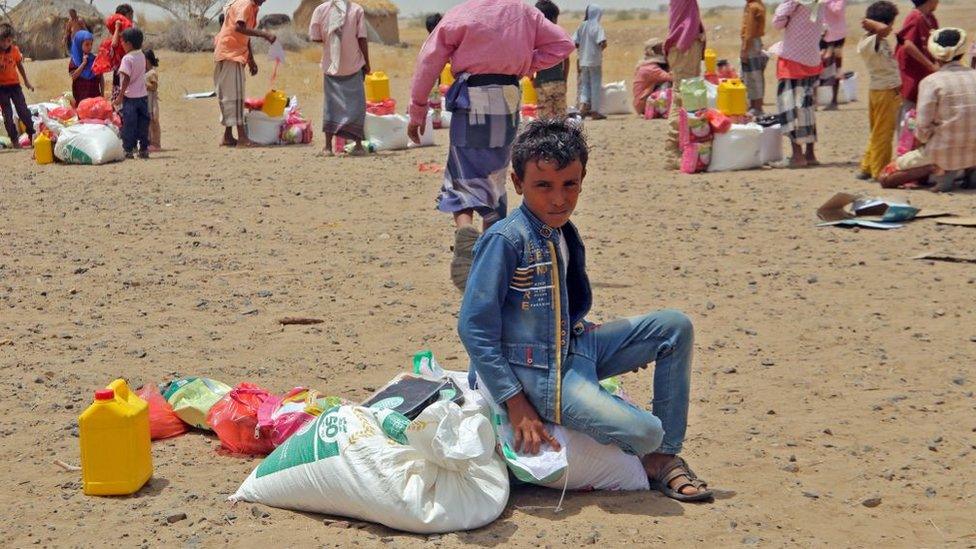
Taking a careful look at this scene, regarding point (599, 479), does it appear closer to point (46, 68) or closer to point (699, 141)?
point (699, 141)

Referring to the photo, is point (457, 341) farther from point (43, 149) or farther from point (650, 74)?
point (650, 74)

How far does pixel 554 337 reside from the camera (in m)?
3.67

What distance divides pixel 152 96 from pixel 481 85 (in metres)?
8.22

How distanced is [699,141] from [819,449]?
677 centimetres

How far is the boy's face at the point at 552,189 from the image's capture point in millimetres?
3670

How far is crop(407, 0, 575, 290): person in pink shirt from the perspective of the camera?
19.6 ft

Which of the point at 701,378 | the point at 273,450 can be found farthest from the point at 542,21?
the point at 273,450

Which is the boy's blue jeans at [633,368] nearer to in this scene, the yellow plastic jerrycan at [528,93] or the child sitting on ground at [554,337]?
the child sitting on ground at [554,337]

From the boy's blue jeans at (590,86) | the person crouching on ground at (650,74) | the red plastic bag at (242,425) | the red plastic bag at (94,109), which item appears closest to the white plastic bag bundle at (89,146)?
the red plastic bag at (94,109)

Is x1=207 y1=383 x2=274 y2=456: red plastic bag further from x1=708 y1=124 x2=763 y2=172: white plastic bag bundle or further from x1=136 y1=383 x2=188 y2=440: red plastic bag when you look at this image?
x1=708 y1=124 x2=763 y2=172: white plastic bag bundle

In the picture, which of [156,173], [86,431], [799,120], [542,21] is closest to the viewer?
[86,431]

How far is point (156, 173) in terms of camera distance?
11469mm

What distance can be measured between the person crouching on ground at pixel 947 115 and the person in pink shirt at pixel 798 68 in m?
1.21

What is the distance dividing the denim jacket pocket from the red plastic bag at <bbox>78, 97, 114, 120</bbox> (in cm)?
1016
